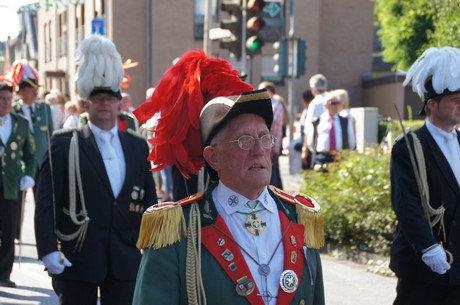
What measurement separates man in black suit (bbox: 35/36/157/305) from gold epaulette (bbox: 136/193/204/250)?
214 centimetres

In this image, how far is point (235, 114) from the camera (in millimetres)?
3166

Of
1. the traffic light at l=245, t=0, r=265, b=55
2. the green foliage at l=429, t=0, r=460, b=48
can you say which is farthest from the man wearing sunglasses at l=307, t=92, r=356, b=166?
the green foliage at l=429, t=0, r=460, b=48

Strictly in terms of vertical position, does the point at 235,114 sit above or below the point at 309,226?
above

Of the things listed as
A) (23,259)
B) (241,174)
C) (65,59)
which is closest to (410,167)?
(241,174)

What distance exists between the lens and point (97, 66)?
18.9 feet

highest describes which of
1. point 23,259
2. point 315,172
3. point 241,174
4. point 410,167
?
point 241,174

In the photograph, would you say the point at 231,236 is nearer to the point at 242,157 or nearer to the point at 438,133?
the point at 242,157

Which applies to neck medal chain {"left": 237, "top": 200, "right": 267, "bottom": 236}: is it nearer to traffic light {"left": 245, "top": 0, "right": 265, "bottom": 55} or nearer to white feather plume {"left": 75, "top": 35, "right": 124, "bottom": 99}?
white feather plume {"left": 75, "top": 35, "right": 124, "bottom": 99}

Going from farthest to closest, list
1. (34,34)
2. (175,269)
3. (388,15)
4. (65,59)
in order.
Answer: (34,34) → (65,59) → (388,15) → (175,269)

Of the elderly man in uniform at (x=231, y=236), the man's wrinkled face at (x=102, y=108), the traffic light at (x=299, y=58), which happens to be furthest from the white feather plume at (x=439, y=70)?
the traffic light at (x=299, y=58)

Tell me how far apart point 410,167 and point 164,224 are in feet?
8.46

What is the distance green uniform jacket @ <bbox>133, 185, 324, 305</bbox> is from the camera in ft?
10.1

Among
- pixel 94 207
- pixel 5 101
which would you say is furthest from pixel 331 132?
pixel 94 207

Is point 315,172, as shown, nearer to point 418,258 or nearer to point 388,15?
point 418,258
